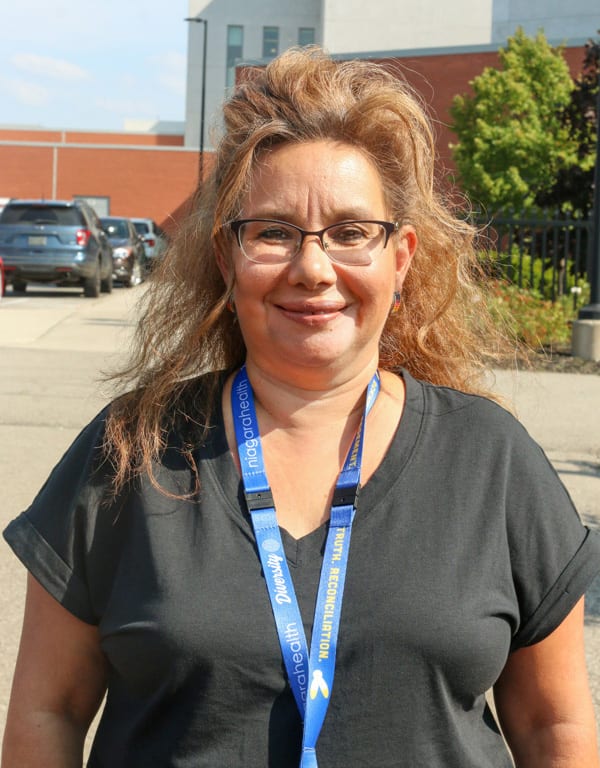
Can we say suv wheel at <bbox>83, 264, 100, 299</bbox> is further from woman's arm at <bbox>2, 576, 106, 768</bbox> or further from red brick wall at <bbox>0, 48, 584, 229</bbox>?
red brick wall at <bbox>0, 48, 584, 229</bbox>

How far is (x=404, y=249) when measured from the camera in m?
2.26

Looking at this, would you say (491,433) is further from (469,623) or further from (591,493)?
(591,493)

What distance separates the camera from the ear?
2.23 metres

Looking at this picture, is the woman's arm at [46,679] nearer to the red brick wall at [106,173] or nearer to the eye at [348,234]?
the eye at [348,234]

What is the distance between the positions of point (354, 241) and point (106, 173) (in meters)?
54.7

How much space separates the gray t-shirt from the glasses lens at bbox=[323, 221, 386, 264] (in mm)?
335

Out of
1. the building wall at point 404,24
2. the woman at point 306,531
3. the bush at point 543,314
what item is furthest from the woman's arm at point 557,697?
the building wall at point 404,24

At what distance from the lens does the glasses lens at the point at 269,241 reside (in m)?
2.06

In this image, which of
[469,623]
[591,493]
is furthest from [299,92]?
[591,493]

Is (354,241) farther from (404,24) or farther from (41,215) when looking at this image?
(404,24)

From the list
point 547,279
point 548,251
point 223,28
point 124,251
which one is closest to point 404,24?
point 223,28

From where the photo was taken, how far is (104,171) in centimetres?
5531

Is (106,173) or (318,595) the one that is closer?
(318,595)

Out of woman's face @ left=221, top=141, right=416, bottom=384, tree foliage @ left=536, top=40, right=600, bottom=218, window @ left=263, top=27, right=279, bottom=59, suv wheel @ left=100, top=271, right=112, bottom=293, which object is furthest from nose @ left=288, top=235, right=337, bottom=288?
window @ left=263, top=27, right=279, bottom=59
